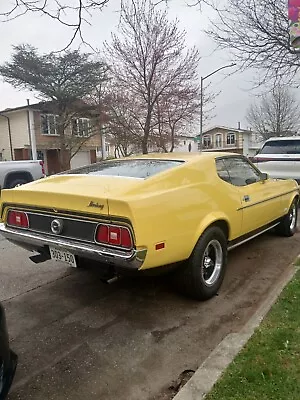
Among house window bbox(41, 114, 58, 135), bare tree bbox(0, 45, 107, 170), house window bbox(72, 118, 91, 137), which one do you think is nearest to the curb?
bare tree bbox(0, 45, 107, 170)

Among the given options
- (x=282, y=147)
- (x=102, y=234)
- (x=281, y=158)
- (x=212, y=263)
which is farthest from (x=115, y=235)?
(x=282, y=147)

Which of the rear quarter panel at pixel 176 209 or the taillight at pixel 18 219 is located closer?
the rear quarter panel at pixel 176 209

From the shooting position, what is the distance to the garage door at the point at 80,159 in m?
32.1

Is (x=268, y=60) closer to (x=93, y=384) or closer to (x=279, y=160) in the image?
(x=279, y=160)

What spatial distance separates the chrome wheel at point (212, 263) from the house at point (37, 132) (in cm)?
2392

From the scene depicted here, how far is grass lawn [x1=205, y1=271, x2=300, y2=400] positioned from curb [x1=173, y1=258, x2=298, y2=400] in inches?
2.1

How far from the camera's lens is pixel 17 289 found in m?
4.00

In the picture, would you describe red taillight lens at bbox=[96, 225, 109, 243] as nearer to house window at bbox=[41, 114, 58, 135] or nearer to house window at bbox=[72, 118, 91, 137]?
house window at bbox=[72, 118, 91, 137]

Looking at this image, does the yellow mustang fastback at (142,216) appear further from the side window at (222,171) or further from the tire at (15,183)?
the tire at (15,183)

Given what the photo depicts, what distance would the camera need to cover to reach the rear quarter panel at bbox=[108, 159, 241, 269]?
2.85m

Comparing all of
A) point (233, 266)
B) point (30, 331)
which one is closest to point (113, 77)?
point (233, 266)

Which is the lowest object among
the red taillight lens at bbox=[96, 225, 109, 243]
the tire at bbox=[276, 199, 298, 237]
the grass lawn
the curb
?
the curb

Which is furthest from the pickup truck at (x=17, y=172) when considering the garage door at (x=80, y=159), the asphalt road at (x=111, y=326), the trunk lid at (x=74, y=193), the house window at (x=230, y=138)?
the house window at (x=230, y=138)

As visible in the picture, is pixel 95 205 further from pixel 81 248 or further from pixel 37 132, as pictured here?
pixel 37 132
